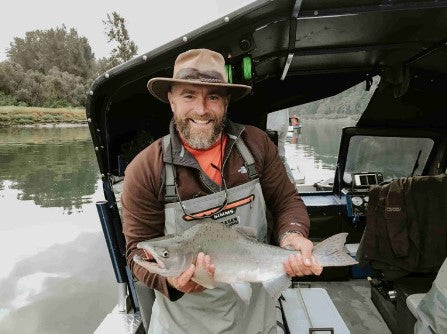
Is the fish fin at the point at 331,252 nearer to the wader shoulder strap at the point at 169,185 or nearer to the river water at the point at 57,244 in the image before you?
the wader shoulder strap at the point at 169,185

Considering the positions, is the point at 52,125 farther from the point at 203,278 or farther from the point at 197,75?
the point at 203,278

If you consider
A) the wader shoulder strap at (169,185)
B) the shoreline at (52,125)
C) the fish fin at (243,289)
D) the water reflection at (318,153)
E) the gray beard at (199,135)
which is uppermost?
the shoreline at (52,125)

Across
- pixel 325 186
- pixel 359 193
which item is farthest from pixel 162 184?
pixel 325 186

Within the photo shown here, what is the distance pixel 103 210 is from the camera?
3572 mm

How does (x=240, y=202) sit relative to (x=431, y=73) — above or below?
below

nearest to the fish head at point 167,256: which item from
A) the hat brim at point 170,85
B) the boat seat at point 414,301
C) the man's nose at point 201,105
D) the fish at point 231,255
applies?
the fish at point 231,255

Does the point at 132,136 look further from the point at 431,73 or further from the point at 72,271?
the point at 72,271

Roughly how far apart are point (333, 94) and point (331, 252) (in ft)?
14.8

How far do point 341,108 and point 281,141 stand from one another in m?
1.75

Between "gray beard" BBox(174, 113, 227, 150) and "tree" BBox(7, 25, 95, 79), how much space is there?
3428 inches

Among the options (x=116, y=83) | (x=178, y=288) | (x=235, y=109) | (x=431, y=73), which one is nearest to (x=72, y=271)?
(x=235, y=109)

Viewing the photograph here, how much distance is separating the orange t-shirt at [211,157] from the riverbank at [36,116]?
55.7 meters

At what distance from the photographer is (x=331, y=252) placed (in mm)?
2100

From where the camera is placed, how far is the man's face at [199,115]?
2.48 meters
